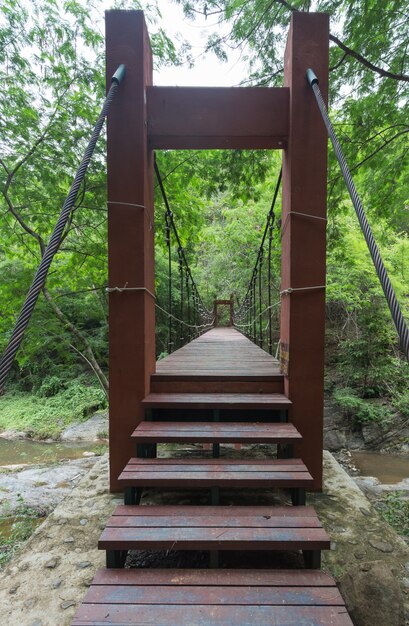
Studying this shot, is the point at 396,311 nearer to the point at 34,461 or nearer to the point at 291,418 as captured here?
the point at 291,418

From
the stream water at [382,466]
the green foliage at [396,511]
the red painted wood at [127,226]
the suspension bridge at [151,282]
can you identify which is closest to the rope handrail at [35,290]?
the red painted wood at [127,226]

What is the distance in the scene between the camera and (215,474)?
1276 mm

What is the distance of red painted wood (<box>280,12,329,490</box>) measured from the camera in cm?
166

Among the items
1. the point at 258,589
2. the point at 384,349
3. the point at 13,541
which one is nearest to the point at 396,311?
the point at 258,589

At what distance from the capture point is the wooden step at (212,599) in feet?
2.66

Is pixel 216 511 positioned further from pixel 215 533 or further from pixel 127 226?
pixel 127 226

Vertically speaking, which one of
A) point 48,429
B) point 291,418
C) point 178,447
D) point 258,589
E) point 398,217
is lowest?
point 48,429

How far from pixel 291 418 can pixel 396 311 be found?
993mm

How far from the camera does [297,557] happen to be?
1159mm

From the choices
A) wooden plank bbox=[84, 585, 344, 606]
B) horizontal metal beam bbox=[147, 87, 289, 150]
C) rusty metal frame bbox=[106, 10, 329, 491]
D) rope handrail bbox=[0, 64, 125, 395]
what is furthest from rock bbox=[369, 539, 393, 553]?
horizontal metal beam bbox=[147, 87, 289, 150]

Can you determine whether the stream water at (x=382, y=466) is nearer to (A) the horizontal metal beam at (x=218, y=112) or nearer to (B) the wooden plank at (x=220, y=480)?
(B) the wooden plank at (x=220, y=480)

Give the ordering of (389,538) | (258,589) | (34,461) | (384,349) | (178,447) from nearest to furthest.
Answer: (258,589) < (389,538) < (178,447) < (34,461) < (384,349)

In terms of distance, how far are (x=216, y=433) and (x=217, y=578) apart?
0.56 m

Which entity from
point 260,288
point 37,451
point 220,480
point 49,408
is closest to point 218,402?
point 220,480
